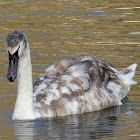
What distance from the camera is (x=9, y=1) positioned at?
2722cm

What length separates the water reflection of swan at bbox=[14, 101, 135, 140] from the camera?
12.9m

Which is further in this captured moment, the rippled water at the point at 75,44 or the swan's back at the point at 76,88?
the swan's back at the point at 76,88

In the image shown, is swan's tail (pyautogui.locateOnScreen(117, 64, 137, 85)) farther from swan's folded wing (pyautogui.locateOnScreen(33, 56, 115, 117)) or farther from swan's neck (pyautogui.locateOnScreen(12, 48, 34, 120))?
swan's neck (pyautogui.locateOnScreen(12, 48, 34, 120))

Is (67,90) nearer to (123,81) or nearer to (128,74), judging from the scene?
(123,81)

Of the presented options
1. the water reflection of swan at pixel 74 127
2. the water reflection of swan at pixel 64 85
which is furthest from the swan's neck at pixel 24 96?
the water reflection of swan at pixel 74 127

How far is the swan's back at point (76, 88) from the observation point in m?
→ 14.6

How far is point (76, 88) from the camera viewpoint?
1495 centimetres

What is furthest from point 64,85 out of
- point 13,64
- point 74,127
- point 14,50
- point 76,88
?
point 14,50

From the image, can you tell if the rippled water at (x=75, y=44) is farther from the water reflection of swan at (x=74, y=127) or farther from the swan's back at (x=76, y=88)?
the swan's back at (x=76, y=88)

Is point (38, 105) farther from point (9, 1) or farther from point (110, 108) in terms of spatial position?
point (9, 1)

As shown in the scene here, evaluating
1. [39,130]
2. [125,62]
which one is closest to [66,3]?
[125,62]

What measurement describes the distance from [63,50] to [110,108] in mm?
4241

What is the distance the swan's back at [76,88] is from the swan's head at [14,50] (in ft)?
4.50

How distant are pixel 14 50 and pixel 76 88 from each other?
2.20 m
